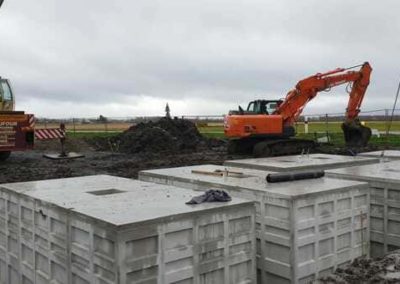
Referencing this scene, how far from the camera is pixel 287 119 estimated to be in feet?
62.6

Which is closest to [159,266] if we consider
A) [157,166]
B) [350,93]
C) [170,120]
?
[157,166]

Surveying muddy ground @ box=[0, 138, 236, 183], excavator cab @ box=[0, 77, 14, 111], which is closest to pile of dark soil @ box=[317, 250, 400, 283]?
muddy ground @ box=[0, 138, 236, 183]

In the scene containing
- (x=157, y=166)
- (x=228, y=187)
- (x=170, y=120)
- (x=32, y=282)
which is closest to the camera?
(x=32, y=282)

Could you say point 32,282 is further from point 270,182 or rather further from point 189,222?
point 270,182

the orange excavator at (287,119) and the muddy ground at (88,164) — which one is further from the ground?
the orange excavator at (287,119)

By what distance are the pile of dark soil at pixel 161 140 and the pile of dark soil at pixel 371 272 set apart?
1651 cm

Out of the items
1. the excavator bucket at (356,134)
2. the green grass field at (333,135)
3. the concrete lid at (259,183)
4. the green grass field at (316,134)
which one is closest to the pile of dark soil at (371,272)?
the concrete lid at (259,183)

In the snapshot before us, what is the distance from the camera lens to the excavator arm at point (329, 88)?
19.0m

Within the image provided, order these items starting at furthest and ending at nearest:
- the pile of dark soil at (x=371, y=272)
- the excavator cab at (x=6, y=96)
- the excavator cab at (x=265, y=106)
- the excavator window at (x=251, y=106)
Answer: the excavator window at (x=251, y=106) < the excavator cab at (x=265, y=106) < the excavator cab at (x=6, y=96) < the pile of dark soil at (x=371, y=272)

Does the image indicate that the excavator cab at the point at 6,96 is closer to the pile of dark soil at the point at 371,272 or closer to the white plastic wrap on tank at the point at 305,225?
the white plastic wrap on tank at the point at 305,225

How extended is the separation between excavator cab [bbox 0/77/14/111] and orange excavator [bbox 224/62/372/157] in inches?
296

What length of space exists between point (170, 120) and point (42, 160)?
9.14 m

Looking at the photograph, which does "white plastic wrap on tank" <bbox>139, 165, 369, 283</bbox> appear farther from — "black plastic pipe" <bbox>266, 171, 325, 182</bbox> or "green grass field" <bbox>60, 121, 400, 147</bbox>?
"green grass field" <bbox>60, 121, 400, 147</bbox>

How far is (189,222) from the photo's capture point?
469 cm
